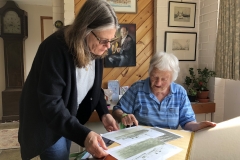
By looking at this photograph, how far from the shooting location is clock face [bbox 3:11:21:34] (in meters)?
3.73

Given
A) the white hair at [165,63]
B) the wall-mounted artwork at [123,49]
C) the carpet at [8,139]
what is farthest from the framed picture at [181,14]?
the carpet at [8,139]

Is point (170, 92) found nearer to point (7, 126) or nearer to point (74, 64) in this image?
point (74, 64)

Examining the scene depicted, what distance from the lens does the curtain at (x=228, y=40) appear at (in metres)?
1.90

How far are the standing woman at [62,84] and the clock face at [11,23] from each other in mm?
3278

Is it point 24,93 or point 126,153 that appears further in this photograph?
point 24,93

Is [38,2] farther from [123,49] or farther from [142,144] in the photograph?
[142,144]

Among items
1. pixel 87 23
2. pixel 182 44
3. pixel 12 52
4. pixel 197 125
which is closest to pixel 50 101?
pixel 87 23

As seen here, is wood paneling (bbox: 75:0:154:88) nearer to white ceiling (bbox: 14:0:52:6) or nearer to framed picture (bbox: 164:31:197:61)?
framed picture (bbox: 164:31:197:61)

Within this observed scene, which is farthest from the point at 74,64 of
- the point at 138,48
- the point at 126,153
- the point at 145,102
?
the point at 138,48

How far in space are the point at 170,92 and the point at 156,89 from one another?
0.10 metres

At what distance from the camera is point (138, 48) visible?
2322mm

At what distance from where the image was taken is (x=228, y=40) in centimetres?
200

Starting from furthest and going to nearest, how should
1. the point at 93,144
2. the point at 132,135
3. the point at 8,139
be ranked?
the point at 8,139
the point at 132,135
the point at 93,144

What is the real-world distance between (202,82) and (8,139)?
8.95 feet
